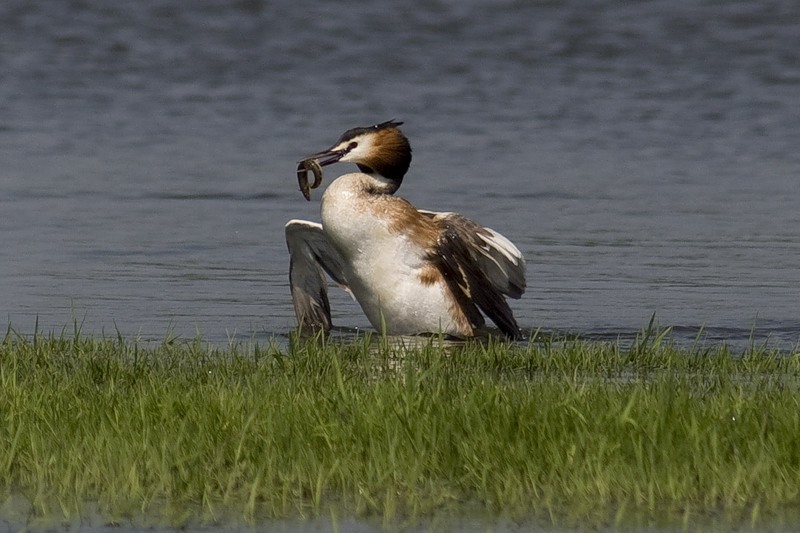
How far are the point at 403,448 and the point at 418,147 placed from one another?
40.9 feet

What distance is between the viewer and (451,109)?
70.2 ft

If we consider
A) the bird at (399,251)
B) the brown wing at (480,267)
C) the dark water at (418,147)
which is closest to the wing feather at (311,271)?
the bird at (399,251)

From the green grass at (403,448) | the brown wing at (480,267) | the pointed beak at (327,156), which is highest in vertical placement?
the pointed beak at (327,156)

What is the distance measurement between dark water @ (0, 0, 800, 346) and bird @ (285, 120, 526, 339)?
0.52m

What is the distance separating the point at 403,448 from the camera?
6125mm

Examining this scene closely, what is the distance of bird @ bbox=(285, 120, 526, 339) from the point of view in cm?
946

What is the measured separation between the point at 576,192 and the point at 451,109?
19.9ft

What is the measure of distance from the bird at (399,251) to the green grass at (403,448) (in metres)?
2.08

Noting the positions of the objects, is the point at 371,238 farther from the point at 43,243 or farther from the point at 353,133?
the point at 43,243

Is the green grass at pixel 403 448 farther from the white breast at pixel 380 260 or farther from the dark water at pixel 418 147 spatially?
the dark water at pixel 418 147

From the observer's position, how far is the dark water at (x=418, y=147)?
35.7 feet

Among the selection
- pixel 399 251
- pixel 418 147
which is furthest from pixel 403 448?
pixel 418 147

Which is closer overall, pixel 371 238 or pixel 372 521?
pixel 372 521

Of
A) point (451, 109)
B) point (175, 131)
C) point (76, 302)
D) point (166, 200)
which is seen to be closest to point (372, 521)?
point (76, 302)
